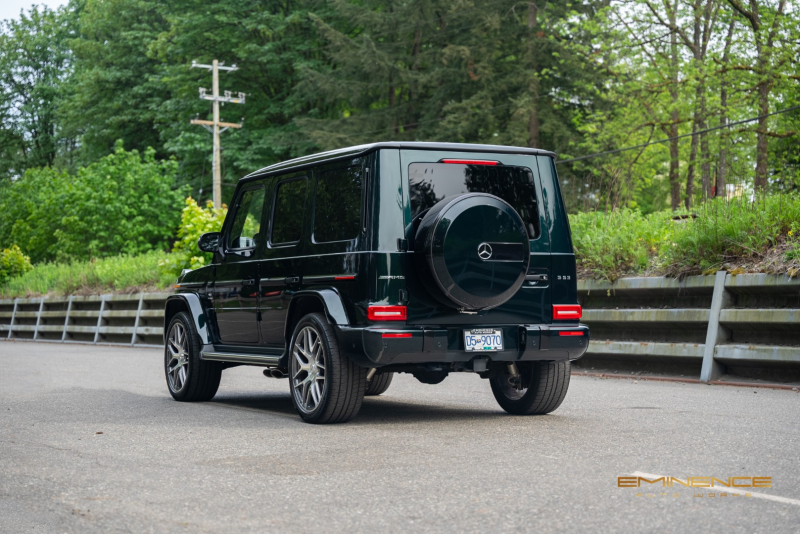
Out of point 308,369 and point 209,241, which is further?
point 209,241

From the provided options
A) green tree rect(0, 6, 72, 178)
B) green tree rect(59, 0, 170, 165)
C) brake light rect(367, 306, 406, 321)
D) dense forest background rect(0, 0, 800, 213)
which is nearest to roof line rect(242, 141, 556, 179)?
brake light rect(367, 306, 406, 321)

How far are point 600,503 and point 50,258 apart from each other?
4432 cm

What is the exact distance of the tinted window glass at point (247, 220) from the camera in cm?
917

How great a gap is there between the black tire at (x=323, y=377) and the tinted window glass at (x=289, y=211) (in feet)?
3.15

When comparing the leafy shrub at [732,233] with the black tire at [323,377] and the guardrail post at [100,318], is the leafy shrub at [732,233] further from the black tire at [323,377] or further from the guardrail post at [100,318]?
the guardrail post at [100,318]

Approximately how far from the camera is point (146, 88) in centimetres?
5247

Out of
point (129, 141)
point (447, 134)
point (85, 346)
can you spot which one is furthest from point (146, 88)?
point (85, 346)

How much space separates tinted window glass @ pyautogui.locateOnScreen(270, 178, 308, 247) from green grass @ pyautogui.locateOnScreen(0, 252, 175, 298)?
15.2 m

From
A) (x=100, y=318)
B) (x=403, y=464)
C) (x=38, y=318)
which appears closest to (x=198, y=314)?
(x=403, y=464)

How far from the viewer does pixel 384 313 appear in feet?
23.8

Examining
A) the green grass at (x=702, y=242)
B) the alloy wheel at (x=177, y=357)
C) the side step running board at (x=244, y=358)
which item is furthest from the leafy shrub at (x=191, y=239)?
the side step running board at (x=244, y=358)

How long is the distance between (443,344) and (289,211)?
2.08 meters

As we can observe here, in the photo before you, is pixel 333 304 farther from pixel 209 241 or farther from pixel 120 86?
pixel 120 86

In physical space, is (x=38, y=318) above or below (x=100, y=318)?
below
